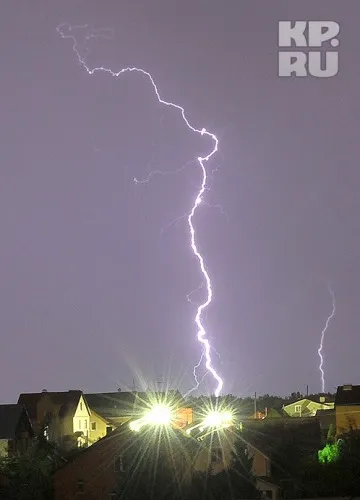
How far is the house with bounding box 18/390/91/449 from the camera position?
66625mm

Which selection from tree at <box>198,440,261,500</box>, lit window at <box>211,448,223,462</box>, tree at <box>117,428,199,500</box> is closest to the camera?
tree at <box>117,428,199,500</box>

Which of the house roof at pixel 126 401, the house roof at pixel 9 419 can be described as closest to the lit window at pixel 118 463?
the house roof at pixel 9 419

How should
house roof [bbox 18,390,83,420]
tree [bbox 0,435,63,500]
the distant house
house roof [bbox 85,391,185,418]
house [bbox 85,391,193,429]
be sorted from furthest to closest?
1. the distant house
2. house roof [bbox 85,391,185,418]
3. house [bbox 85,391,193,429]
4. house roof [bbox 18,390,83,420]
5. tree [bbox 0,435,63,500]

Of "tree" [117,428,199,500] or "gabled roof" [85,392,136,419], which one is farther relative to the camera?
"gabled roof" [85,392,136,419]

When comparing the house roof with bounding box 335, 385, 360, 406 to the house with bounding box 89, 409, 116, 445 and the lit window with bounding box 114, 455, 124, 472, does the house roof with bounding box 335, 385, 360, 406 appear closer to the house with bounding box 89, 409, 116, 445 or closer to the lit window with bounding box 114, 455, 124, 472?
the house with bounding box 89, 409, 116, 445

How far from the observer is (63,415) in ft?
225

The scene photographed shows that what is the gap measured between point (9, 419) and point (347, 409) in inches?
805

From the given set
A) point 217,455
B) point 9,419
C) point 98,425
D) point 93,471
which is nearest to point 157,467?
point 217,455

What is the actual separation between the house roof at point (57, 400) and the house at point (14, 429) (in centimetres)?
633

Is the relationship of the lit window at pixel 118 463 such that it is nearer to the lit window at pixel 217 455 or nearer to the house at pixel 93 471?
the house at pixel 93 471

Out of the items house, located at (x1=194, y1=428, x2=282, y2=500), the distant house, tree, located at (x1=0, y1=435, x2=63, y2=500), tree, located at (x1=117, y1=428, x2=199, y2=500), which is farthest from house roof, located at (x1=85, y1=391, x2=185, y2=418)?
tree, located at (x1=117, y1=428, x2=199, y2=500)

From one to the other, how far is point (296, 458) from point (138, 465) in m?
19.0

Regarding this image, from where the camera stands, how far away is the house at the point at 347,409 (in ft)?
188

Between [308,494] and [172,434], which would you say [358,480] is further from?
[172,434]
